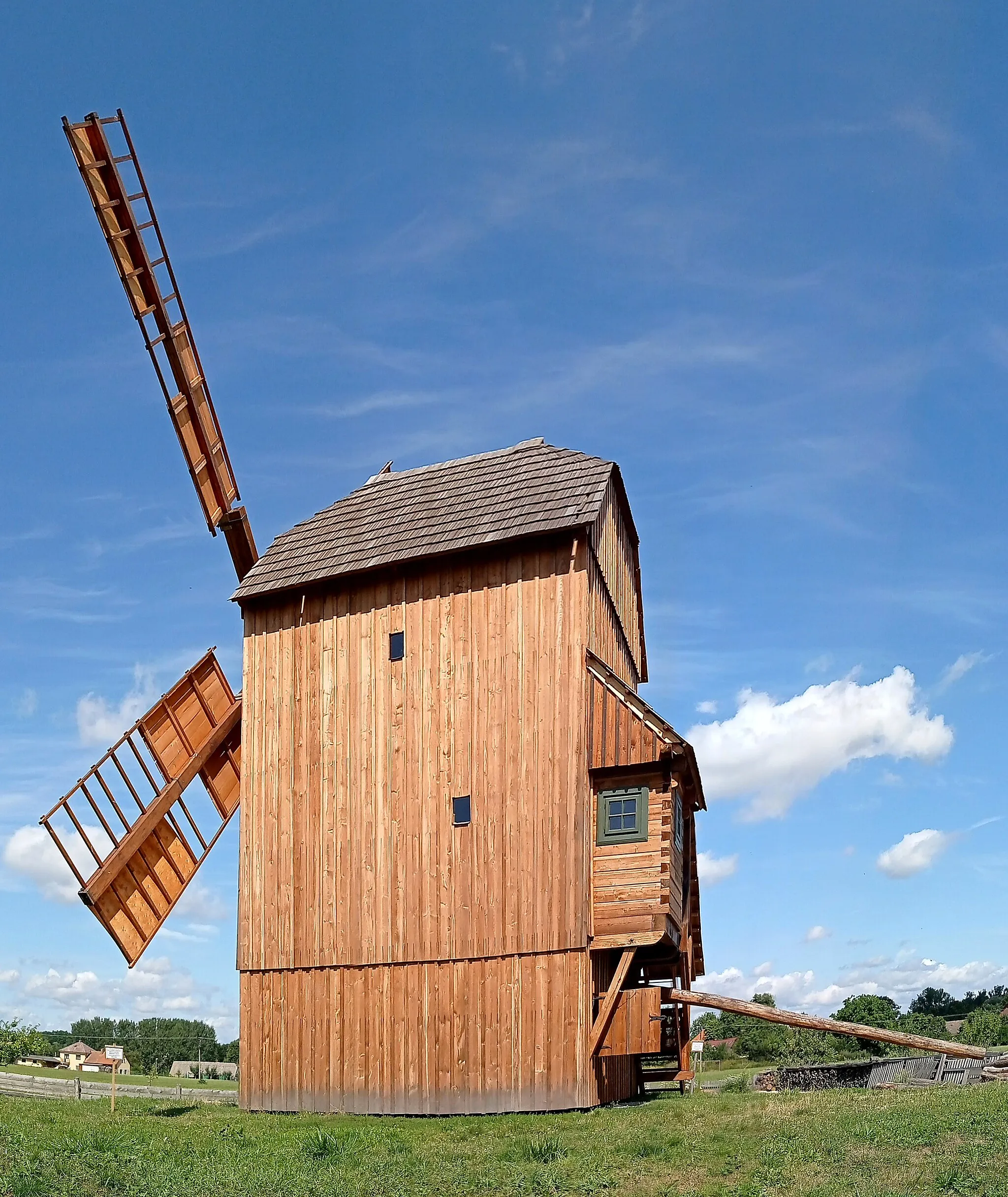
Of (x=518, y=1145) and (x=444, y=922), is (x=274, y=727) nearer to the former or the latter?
(x=444, y=922)

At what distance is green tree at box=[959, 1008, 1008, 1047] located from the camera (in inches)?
2000

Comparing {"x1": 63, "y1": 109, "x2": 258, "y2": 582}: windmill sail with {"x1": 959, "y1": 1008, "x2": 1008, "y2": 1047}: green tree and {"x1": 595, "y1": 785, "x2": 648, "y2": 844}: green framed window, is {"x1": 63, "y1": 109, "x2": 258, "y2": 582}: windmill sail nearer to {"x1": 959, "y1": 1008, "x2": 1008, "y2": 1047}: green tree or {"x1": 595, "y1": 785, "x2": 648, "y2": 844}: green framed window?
{"x1": 595, "y1": 785, "x2": 648, "y2": 844}: green framed window

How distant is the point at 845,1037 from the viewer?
38.2 metres

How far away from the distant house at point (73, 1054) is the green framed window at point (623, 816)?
37.3 metres

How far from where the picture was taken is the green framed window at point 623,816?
2025cm

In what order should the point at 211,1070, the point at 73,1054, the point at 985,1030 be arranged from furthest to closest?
1. the point at 73,1054
2. the point at 211,1070
3. the point at 985,1030

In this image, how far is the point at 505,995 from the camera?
66.1 ft

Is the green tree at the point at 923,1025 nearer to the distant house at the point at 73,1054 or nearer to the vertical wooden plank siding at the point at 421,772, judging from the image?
the distant house at the point at 73,1054

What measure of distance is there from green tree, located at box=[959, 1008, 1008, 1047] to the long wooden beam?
36035 mm

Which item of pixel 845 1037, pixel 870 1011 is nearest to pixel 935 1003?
pixel 870 1011

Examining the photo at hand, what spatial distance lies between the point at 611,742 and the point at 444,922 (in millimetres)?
4171

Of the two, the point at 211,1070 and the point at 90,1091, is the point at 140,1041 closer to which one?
the point at 211,1070

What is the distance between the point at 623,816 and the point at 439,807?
3.26m

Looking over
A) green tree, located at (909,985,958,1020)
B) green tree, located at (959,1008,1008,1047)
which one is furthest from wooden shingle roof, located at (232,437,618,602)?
green tree, located at (909,985,958,1020)
